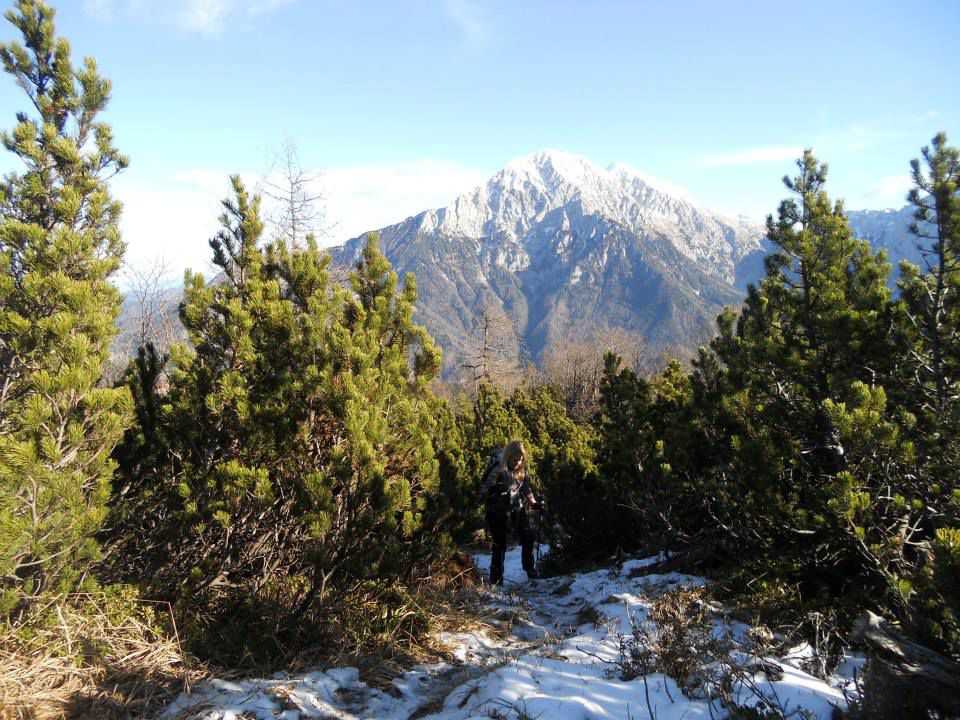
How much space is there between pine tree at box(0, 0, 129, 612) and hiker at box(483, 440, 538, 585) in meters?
3.83

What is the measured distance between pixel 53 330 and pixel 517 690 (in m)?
3.39

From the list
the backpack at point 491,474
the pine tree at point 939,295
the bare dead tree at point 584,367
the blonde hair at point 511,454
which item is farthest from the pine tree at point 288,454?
the bare dead tree at point 584,367

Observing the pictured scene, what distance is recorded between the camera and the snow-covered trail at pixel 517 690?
102 inches

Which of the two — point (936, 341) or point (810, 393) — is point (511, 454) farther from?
point (936, 341)

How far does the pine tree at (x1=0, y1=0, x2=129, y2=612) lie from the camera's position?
2.84m

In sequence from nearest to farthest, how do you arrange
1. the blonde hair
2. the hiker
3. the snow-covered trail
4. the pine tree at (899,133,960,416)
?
the snow-covered trail, the pine tree at (899,133,960,416), the hiker, the blonde hair

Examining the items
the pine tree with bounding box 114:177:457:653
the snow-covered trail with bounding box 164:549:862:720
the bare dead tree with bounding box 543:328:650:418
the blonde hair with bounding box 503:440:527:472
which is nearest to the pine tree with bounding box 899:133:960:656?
the snow-covered trail with bounding box 164:549:862:720

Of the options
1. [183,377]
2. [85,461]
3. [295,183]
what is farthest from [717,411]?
[295,183]

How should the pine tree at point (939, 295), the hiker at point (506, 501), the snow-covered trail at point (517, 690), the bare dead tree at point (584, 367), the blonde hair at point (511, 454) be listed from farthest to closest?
the bare dead tree at point (584, 367)
the blonde hair at point (511, 454)
the hiker at point (506, 501)
the pine tree at point (939, 295)
the snow-covered trail at point (517, 690)

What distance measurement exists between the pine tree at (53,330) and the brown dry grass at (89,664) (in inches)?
8.4

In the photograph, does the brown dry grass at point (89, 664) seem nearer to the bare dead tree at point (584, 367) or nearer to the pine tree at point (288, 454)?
the pine tree at point (288, 454)

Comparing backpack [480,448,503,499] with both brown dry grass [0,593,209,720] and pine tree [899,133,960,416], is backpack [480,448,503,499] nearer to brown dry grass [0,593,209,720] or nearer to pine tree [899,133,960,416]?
brown dry grass [0,593,209,720]

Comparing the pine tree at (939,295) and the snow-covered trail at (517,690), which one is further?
the pine tree at (939,295)

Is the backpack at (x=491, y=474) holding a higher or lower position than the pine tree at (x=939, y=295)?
lower
